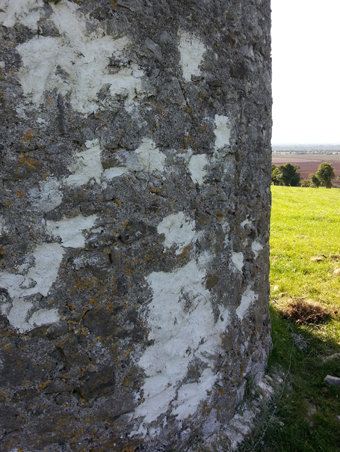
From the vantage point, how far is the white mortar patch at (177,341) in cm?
195

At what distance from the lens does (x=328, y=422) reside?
2646 millimetres

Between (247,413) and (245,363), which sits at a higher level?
(245,363)

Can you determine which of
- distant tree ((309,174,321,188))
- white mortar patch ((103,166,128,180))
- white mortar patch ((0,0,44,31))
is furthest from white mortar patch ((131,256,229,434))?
distant tree ((309,174,321,188))

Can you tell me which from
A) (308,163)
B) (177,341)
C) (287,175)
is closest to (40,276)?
(177,341)

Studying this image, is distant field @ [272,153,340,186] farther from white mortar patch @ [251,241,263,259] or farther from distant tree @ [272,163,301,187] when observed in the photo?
white mortar patch @ [251,241,263,259]

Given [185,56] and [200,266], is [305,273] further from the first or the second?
[185,56]

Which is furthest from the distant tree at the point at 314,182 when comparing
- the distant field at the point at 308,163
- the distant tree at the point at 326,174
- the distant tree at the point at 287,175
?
the distant field at the point at 308,163

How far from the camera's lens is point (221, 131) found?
210 cm

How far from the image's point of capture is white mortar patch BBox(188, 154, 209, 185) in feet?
6.54

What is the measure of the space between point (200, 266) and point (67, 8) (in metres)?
1.51

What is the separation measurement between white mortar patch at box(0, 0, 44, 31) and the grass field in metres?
2.75

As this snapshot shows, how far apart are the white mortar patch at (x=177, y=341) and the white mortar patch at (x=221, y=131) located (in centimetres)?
73

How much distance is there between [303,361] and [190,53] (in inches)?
115

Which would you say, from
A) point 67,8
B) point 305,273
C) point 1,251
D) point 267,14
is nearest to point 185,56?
point 67,8
